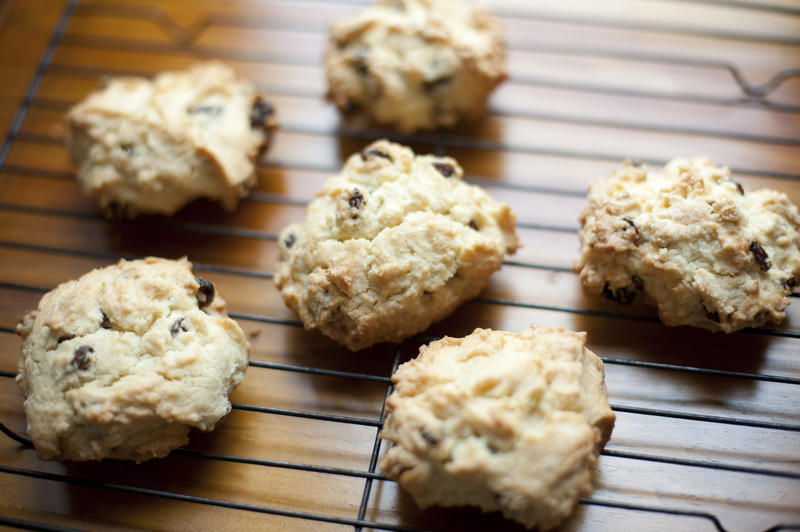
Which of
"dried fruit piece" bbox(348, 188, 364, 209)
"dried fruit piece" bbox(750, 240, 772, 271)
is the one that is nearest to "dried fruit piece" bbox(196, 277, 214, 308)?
"dried fruit piece" bbox(348, 188, 364, 209)

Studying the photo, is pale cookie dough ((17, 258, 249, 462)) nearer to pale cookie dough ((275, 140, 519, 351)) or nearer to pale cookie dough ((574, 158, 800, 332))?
pale cookie dough ((275, 140, 519, 351))

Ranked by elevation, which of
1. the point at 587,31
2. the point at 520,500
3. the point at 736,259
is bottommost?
the point at 520,500

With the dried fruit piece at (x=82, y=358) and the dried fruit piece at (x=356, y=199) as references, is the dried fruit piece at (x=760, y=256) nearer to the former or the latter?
the dried fruit piece at (x=356, y=199)

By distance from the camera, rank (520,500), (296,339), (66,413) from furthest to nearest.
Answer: (296,339)
(66,413)
(520,500)

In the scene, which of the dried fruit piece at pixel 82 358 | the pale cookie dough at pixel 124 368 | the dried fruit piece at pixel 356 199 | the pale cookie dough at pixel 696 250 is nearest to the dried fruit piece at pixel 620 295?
the pale cookie dough at pixel 696 250

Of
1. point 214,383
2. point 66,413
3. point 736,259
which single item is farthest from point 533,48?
point 66,413

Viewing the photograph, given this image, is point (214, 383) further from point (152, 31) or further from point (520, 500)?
point (152, 31)
